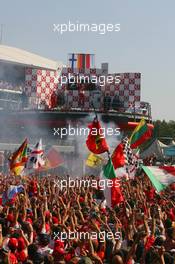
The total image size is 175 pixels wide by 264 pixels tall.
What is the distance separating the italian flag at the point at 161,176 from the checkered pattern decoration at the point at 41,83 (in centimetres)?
1785

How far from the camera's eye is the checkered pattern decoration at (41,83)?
27703mm

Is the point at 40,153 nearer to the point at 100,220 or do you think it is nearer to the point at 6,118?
the point at 100,220

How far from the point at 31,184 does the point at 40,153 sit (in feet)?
6.78

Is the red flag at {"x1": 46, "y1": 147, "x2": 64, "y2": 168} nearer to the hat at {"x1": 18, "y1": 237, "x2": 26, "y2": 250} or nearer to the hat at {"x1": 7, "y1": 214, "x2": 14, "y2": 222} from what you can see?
the hat at {"x1": 7, "y1": 214, "x2": 14, "y2": 222}

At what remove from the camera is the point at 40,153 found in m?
14.9

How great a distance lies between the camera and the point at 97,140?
35.3ft

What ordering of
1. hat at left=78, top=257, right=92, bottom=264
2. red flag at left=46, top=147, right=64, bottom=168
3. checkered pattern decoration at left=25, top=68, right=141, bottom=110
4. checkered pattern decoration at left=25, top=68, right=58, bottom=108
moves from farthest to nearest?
checkered pattern decoration at left=25, top=68, right=58, bottom=108 < checkered pattern decoration at left=25, top=68, right=141, bottom=110 < red flag at left=46, top=147, right=64, bottom=168 < hat at left=78, top=257, right=92, bottom=264

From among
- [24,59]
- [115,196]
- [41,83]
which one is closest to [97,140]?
[115,196]

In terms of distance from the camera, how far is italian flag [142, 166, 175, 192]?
32.5ft

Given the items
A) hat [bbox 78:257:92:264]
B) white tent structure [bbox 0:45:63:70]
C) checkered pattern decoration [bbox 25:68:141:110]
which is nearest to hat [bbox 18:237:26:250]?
hat [bbox 78:257:92:264]

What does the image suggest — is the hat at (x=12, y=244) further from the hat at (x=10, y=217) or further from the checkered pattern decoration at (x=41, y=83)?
Answer: the checkered pattern decoration at (x=41, y=83)

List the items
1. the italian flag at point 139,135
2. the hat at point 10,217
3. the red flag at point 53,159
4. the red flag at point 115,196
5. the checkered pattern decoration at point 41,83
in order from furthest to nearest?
1. the checkered pattern decoration at point 41,83
2. the italian flag at point 139,135
3. the red flag at point 53,159
4. the hat at point 10,217
5. the red flag at point 115,196

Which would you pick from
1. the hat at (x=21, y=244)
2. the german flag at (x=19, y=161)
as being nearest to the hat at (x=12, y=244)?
the hat at (x=21, y=244)

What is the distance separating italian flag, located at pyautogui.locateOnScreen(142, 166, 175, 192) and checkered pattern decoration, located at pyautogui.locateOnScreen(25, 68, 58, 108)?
1785 cm
